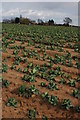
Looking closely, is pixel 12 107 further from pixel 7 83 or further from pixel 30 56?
pixel 30 56

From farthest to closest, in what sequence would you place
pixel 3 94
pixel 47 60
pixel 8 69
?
pixel 47 60 < pixel 8 69 < pixel 3 94

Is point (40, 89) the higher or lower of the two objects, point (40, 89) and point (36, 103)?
the higher

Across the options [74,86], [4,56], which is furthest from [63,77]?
[4,56]

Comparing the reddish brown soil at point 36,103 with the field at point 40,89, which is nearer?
the reddish brown soil at point 36,103

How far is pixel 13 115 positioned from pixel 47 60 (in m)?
5.87

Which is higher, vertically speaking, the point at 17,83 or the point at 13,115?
the point at 17,83

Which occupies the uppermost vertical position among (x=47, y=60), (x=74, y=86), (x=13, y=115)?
(x=47, y=60)

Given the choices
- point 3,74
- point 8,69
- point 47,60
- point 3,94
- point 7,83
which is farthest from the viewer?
point 47,60

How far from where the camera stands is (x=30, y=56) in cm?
1354

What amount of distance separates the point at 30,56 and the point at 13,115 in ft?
20.4

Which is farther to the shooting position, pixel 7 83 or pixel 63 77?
pixel 63 77

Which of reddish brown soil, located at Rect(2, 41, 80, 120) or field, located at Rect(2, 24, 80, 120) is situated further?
field, located at Rect(2, 24, 80, 120)

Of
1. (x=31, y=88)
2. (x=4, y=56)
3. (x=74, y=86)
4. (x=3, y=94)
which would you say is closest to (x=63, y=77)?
(x=74, y=86)

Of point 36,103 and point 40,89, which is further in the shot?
point 40,89
